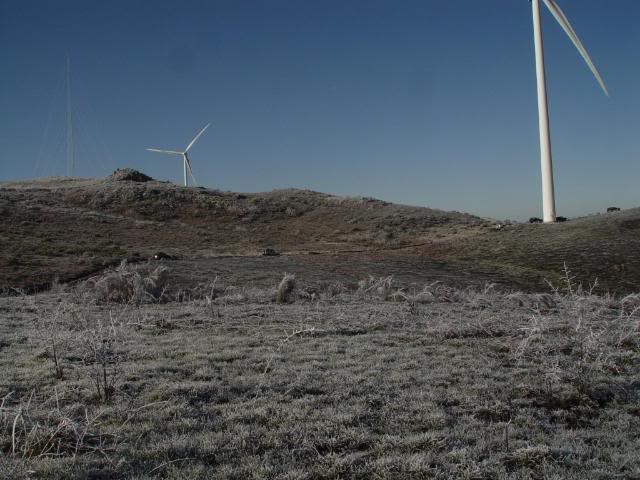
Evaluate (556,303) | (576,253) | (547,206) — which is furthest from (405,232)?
(556,303)

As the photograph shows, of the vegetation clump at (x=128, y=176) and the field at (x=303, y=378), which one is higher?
the vegetation clump at (x=128, y=176)

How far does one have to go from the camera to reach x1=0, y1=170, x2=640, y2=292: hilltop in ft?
90.3

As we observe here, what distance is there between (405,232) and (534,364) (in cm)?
3609

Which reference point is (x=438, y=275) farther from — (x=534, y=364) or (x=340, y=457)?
(x=340, y=457)

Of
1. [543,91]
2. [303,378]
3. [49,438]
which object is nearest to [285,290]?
[303,378]

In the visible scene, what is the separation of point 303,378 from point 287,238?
3475 centimetres

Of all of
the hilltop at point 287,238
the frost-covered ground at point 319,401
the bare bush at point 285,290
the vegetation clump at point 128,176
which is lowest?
the frost-covered ground at point 319,401

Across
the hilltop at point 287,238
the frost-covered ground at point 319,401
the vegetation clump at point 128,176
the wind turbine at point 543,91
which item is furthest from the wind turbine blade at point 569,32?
the vegetation clump at point 128,176

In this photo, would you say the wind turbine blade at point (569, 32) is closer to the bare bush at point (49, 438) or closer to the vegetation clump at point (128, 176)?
the bare bush at point (49, 438)

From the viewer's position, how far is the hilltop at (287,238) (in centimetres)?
2752

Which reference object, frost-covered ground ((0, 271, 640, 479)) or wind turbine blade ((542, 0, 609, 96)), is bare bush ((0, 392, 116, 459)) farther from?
wind turbine blade ((542, 0, 609, 96))

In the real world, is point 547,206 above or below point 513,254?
above

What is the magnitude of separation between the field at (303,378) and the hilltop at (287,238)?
1388mm

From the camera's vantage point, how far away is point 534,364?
9.89 m
